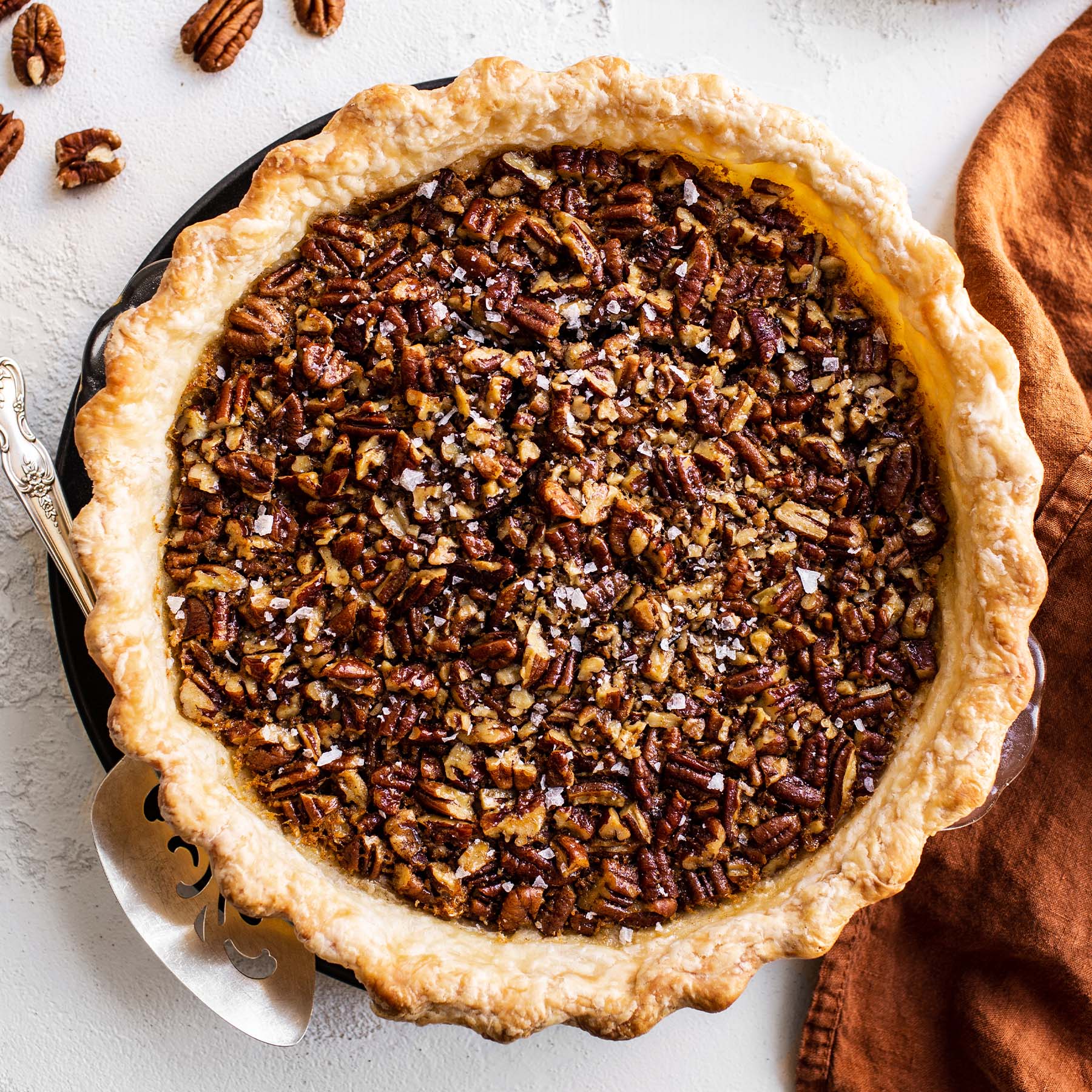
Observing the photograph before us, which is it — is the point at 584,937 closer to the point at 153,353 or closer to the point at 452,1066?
the point at 452,1066

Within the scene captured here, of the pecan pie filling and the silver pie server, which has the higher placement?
the pecan pie filling

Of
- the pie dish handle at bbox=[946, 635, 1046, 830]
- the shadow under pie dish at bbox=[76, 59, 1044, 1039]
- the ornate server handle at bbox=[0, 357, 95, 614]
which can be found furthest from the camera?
the pie dish handle at bbox=[946, 635, 1046, 830]

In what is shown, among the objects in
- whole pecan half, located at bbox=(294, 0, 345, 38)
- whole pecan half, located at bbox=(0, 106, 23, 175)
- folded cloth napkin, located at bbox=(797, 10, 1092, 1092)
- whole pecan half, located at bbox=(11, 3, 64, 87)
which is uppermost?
whole pecan half, located at bbox=(11, 3, 64, 87)

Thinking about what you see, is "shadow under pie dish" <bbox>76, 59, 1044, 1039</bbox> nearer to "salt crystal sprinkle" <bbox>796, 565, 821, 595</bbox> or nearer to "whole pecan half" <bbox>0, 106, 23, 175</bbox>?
"salt crystal sprinkle" <bbox>796, 565, 821, 595</bbox>

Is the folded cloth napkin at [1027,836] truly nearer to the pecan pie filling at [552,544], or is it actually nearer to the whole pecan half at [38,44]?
the pecan pie filling at [552,544]

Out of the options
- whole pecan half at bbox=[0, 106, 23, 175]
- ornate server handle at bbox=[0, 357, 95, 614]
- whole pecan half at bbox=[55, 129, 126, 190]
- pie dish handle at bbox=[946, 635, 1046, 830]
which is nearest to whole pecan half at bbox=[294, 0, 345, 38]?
whole pecan half at bbox=[55, 129, 126, 190]

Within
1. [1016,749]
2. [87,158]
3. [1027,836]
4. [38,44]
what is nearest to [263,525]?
[87,158]
